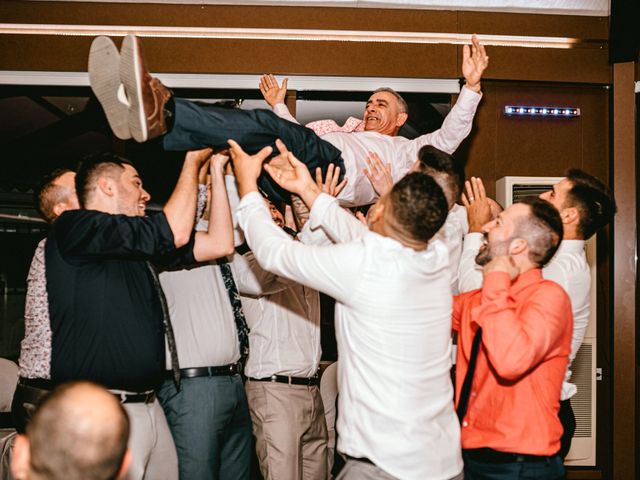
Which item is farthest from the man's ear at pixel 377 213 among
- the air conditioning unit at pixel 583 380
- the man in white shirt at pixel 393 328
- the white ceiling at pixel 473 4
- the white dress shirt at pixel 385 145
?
the white ceiling at pixel 473 4

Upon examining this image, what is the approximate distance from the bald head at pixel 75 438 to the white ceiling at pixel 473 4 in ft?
9.06

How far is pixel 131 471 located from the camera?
6.69 feet

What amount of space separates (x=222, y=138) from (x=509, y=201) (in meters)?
1.95

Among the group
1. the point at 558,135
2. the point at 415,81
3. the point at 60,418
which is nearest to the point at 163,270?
the point at 60,418

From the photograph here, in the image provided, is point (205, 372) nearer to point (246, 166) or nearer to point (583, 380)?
point (246, 166)

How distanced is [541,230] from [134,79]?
4.69 feet

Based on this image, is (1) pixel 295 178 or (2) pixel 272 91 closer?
(1) pixel 295 178

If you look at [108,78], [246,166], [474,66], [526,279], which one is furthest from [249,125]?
[474,66]

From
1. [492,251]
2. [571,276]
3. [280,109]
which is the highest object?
[280,109]

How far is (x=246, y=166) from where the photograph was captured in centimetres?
207

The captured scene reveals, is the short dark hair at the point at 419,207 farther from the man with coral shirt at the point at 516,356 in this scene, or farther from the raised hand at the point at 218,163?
the raised hand at the point at 218,163

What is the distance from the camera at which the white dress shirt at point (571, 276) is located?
2295 millimetres

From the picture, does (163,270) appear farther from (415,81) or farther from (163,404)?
(415,81)

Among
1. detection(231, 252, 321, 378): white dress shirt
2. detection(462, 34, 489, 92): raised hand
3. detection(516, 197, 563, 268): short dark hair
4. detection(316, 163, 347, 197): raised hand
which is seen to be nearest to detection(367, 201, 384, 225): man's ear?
detection(316, 163, 347, 197): raised hand
